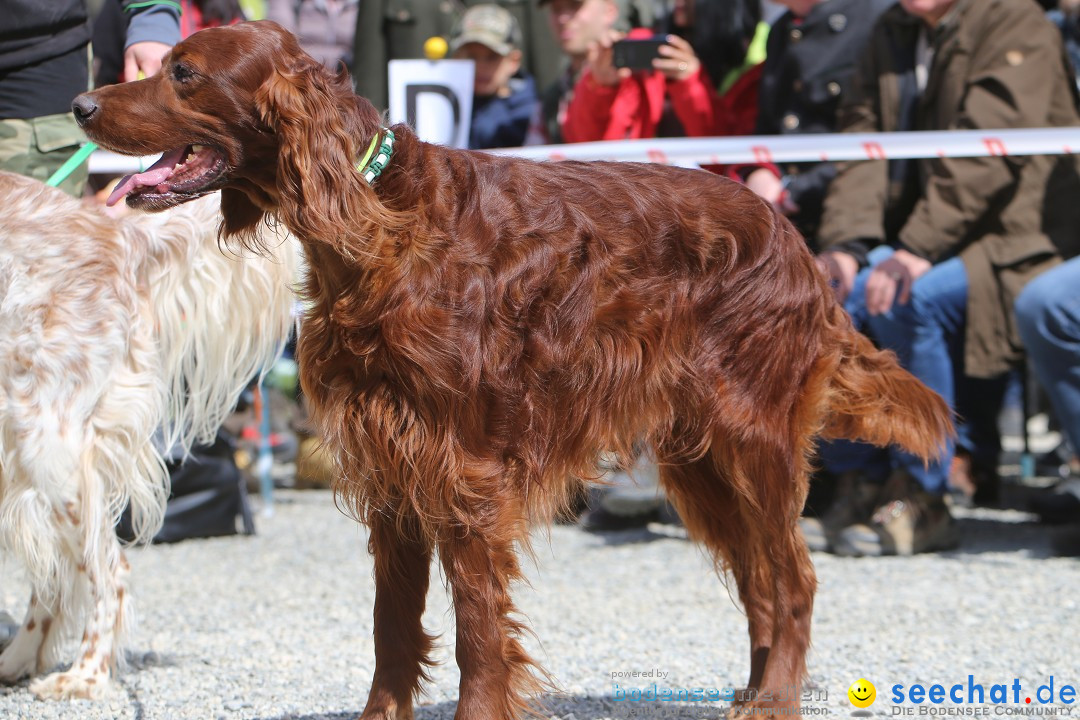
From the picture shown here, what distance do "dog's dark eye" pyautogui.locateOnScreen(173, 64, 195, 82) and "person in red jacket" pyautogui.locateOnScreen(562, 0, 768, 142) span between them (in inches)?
155

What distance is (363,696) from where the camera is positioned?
3.46 m

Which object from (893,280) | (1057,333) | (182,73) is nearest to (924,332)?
(893,280)

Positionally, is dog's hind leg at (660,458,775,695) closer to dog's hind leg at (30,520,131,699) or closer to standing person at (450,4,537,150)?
dog's hind leg at (30,520,131,699)

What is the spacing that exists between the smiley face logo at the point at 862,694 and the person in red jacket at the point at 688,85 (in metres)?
3.77

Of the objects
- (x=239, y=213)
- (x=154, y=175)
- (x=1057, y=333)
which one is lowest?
(x=1057, y=333)

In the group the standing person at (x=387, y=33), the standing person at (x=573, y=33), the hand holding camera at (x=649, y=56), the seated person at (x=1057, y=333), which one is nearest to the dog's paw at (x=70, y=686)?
the seated person at (x=1057, y=333)

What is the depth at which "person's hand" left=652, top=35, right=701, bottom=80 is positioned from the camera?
6168 millimetres

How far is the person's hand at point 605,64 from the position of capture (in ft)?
20.7

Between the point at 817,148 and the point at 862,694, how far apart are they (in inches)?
126

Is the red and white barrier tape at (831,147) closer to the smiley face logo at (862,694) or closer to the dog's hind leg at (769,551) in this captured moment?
the dog's hind leg at (769,551)

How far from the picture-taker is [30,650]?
3.66 m

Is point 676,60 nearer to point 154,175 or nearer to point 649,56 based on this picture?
point 649,56

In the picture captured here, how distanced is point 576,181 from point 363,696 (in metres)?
1.64

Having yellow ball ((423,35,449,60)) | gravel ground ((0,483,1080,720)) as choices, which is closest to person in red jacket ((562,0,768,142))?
yellow ball ((423,35,449,60))
